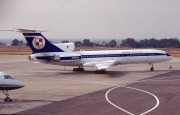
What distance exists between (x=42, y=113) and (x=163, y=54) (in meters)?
36.1

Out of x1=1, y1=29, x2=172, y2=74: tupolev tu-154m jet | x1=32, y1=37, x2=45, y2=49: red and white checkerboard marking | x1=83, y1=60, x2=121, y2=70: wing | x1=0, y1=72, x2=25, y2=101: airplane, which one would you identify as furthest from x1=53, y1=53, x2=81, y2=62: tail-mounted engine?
x1=0, y1=72, x2=25, y2=101: airplane

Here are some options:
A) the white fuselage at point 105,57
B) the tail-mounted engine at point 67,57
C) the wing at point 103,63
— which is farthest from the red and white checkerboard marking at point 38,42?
the wing at point 103,63

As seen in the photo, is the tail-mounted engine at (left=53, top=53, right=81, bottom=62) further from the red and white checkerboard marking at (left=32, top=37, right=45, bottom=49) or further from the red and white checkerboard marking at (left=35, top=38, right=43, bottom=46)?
the red and white checkerboard marking at (left=35, top=38, right=43, bottom=46)

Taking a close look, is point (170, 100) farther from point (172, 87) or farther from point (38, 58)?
point (38, 58)

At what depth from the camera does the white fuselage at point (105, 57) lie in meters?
48.8

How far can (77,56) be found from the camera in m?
50.2

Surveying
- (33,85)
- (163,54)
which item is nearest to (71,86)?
(33,85)

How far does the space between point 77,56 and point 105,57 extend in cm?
432

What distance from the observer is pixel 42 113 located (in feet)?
73.4

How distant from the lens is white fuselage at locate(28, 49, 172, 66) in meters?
48.8

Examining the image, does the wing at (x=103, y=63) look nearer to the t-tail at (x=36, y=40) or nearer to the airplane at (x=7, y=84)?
→ the t-tail at (x=36, y=40)

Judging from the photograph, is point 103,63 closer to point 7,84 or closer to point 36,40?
point 36,40

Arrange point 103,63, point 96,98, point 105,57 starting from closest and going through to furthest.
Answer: point 96,98 < point 103,63 < point 105,57

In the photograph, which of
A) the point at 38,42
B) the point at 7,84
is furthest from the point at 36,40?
the point at 7,84
